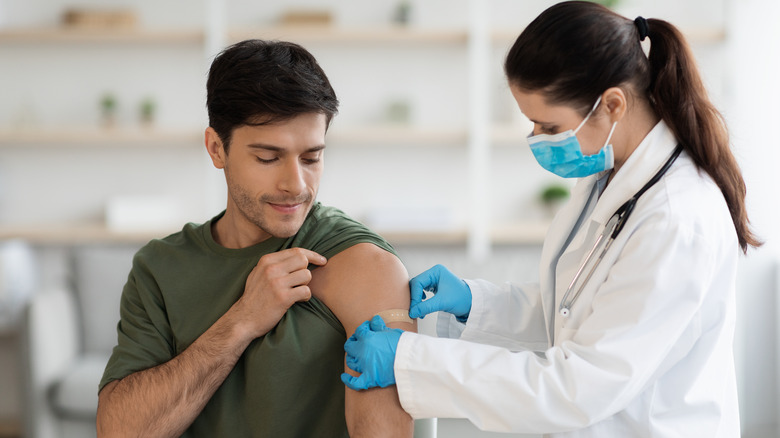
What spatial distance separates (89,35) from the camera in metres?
3.81

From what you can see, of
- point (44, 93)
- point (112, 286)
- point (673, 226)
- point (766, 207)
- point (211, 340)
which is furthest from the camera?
point (44, 93)

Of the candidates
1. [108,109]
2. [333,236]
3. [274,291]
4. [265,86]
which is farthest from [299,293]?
[108,109]

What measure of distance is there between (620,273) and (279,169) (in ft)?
2.10

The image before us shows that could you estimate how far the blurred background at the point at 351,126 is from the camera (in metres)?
3.81

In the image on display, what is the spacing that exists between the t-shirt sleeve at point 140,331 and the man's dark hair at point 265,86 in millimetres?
343

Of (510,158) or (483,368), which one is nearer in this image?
(483,368)

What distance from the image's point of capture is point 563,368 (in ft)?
3.93

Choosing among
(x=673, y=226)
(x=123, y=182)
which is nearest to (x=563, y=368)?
(x=673, y=226)

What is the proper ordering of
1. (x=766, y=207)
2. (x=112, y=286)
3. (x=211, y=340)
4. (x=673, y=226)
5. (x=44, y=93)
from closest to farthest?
1. (x=673, y=226)
2. (x=211, y=340)
3. (x=112, y=286)
4. (x=766, y=207)
5. (x=44, y=93)

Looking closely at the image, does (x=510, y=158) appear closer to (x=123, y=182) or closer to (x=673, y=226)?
(x=123, y=182)

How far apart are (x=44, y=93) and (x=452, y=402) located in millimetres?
3490

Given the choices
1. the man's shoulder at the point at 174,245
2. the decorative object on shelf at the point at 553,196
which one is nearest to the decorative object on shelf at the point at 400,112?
the decorative object on shelf at the point at 553,196

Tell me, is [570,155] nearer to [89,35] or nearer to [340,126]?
[340,126]

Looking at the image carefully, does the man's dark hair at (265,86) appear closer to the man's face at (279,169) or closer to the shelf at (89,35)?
the man's face at (279,169)
